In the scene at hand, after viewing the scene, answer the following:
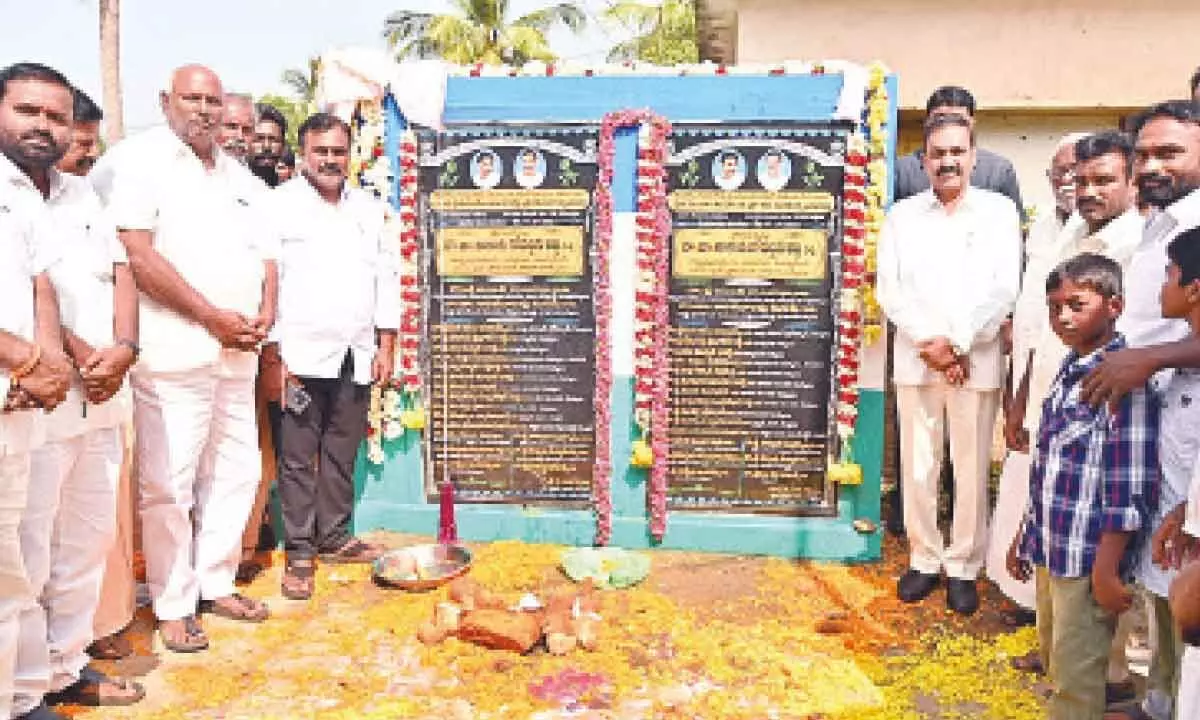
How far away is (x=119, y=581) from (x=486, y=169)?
103 inches

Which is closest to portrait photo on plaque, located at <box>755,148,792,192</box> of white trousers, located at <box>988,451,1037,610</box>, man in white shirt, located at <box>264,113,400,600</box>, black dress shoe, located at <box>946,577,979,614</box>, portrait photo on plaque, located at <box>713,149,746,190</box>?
portrait photo on plaque, located at <box>713,149,746,190</box>

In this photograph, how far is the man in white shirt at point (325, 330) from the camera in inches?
184

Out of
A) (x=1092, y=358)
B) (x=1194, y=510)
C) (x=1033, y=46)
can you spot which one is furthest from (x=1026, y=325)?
(x=1033, y=46)

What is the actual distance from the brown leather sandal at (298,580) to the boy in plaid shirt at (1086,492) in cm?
324

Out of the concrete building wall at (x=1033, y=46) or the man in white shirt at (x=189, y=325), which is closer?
the man in white shirt at (x=189, y=325)

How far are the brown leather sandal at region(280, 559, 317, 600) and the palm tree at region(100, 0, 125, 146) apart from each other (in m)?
12.3

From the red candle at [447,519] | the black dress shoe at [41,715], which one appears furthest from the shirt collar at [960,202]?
the black dress shoe at [41,715]

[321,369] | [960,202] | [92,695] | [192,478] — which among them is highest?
[960,202]

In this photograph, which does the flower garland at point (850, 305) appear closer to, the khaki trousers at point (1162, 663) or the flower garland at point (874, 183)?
the flower garland at point (874, 183)

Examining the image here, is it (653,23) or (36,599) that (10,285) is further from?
(653,23)

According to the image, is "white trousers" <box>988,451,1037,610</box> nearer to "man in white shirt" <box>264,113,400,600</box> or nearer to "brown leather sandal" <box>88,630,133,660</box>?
"man in white shirt" <box>264,113,400,600</box>

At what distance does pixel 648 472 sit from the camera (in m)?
5.20

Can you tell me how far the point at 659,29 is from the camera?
1925cm

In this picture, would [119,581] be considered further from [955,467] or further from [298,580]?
[955,467]
